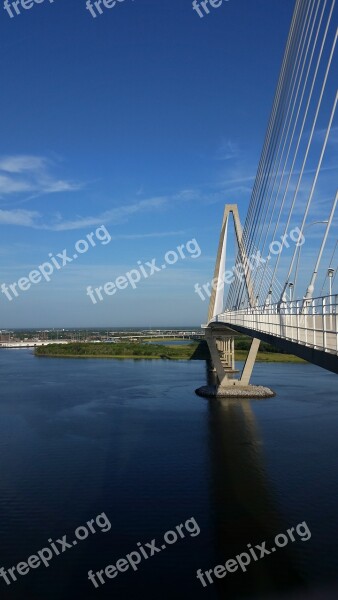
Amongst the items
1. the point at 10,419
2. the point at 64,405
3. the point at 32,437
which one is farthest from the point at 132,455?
the point at 64,405

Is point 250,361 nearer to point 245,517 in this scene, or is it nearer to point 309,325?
point 245,517

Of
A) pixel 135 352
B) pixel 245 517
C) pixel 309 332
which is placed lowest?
pixel 245 517

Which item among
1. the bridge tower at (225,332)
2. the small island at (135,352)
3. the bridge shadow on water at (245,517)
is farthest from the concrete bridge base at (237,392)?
the small island at (135,352)

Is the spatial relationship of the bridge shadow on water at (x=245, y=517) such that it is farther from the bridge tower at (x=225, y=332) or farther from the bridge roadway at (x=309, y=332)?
the bridge tower at (x=225, y=332)

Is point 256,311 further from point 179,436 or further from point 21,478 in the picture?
point 21,478

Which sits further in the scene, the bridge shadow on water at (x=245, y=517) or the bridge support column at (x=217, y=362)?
the bridge support column at (x=217, y=362)

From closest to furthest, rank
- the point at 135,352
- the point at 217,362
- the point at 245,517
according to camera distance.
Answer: the point at 245,517
the point at 217,362
the point at 135,352

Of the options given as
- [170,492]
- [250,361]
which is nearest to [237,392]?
[250,361]
